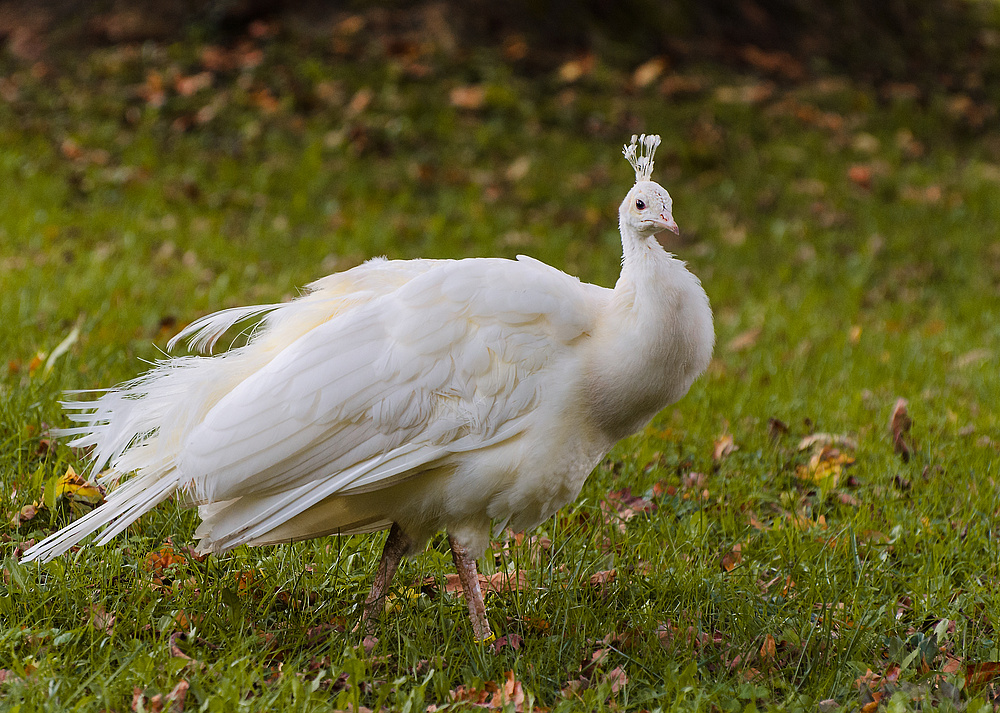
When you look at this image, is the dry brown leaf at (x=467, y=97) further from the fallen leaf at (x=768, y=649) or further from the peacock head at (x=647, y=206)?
the fallen leaf at (x=768, y=649)

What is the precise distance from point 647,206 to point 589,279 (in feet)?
15.1

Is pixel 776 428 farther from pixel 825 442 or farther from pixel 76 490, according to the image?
pixel 76 490

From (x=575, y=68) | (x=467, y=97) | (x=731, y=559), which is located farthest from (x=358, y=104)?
(x=731, y=559)

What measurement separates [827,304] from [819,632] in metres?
4.67

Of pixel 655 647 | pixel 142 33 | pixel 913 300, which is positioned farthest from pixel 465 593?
pixel 142 33

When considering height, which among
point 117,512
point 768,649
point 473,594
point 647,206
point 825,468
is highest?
point 647,206

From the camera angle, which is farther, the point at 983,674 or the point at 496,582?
the point at 496,582

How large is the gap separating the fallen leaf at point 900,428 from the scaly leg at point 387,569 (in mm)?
2623

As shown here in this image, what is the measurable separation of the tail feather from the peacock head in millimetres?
1522

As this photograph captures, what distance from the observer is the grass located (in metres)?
3.16

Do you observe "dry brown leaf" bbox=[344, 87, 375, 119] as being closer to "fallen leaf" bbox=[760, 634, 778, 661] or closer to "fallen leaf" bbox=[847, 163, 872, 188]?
"fallen leaf" bbox=[847, 163, 872, 188]

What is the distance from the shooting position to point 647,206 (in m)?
3.01

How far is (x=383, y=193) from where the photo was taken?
888cm

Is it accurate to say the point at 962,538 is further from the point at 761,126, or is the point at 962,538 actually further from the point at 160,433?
the point at 761,126
